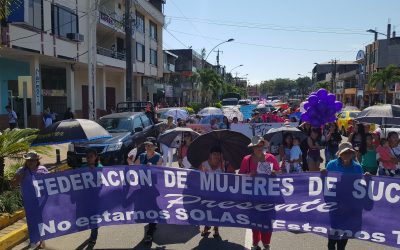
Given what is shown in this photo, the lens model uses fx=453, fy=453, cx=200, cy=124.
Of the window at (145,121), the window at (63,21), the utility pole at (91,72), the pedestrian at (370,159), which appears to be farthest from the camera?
the window at (63,21)

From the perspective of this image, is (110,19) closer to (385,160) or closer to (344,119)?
(344,119)

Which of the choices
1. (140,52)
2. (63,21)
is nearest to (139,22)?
(140,52)

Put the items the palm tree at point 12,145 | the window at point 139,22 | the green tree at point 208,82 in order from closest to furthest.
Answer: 1. the palm tree at point 12,145
2. the window at point 139,22
3. the green tree at point 208,82

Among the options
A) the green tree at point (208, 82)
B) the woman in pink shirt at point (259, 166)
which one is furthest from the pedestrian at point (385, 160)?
the green tree at point (208, 82)

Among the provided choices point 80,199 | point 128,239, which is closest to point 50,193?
point 80,199

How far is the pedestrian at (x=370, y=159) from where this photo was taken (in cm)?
877

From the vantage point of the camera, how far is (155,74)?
45.7 m

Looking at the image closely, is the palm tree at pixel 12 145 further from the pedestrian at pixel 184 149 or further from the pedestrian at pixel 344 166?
the pedestrian at pixel 344 166

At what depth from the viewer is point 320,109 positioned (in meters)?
11.1

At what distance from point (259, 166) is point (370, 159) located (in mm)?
3677

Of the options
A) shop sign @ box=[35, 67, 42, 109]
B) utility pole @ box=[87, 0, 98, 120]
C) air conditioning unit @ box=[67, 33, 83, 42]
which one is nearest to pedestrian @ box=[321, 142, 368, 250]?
utility pole @ box=[87, 0, 98, 120]

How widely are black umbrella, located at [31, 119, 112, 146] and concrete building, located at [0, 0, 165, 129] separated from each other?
2.83 m

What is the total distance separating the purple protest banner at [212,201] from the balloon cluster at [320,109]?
532 cm

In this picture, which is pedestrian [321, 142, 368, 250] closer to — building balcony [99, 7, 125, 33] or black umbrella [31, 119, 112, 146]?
black umbrella [31, 119, 112, 146]
